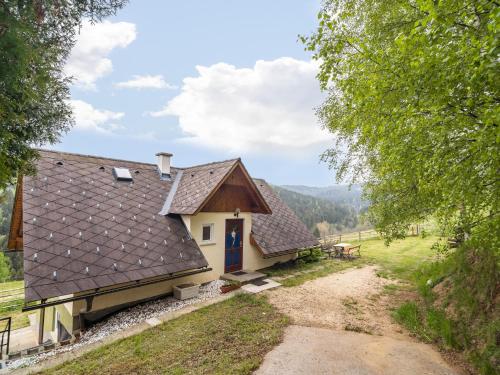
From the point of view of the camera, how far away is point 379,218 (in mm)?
10531

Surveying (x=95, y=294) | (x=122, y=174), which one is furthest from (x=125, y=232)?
(x=122, y=174)

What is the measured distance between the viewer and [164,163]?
15.4 metres

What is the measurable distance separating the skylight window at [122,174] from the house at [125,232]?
5 centimetres

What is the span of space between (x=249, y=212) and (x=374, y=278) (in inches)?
288

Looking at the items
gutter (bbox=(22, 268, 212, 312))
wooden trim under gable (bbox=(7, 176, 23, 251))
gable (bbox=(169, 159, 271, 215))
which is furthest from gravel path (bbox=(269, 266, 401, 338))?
wooden trim under gable (bbox=(7, 176, 23, 251))

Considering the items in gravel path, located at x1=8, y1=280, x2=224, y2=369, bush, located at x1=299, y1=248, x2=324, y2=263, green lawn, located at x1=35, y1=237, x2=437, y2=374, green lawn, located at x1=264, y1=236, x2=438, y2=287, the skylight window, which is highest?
the skylight window

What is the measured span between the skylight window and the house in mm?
50

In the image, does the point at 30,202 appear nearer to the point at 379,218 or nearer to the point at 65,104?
the point at 65,104

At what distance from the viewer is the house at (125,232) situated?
8570mm

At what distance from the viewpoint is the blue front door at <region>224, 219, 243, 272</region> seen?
44.5 feet

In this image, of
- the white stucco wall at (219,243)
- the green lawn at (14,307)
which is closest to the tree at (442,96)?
the white stucco wall at (219,243)

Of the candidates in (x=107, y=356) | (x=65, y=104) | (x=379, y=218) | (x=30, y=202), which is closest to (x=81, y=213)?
(x=30, y=202)

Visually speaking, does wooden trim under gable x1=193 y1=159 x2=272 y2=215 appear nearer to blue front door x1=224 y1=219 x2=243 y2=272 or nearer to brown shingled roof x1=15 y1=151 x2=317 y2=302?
brown shingled roof x1=15 y1=151 x2=317 y2=302

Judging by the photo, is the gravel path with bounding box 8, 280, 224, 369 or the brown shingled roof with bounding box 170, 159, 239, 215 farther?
the brown shingled roof with bounding box 170, 159, 239, 215
